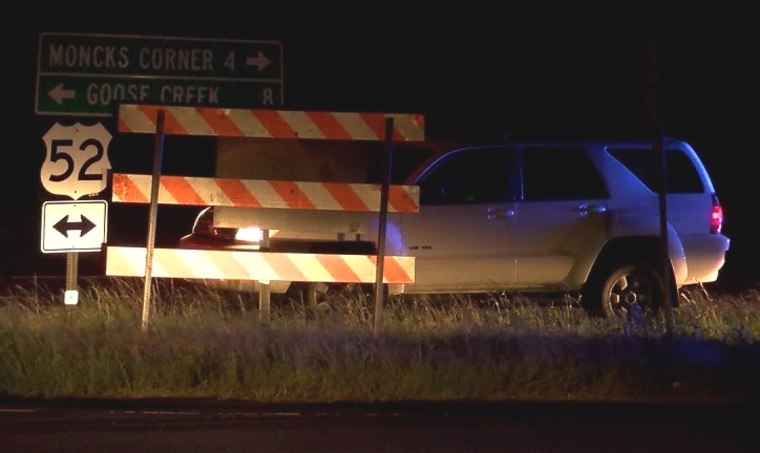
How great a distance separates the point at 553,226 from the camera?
13219 mm

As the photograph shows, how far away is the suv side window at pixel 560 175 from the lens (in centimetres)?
1336

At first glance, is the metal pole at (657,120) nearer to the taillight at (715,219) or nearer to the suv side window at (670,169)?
the suv side window at (670,169)

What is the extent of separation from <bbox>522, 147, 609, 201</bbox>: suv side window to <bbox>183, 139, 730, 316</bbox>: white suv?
1 cm

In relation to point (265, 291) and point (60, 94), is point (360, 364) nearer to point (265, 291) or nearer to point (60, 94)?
point (265, 291)

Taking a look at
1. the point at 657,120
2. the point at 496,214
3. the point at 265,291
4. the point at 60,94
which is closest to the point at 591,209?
the point at 496,214

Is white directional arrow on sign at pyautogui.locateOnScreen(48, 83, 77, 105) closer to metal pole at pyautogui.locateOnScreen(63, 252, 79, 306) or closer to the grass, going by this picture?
metal pole at pyautogui.locateOnScreen(63, 252, 79, 306)

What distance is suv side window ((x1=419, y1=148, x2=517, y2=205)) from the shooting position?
13156mm

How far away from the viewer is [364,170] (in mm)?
11695

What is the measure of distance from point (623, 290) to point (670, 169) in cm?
139

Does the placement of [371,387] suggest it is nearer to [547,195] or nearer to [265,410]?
[265,410]

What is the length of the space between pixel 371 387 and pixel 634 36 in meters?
26.5

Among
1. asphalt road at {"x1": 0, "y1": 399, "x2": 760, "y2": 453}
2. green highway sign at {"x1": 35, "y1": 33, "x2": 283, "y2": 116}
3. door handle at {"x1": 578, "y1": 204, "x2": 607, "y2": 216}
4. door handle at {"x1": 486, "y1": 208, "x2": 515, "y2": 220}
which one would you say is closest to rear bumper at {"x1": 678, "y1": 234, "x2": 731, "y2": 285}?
door handle at {"x1": 578, "y1": 204, "x2": 607, "y2": 216}

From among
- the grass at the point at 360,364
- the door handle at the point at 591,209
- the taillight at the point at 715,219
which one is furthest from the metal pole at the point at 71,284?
the taillight at the point at 715,219

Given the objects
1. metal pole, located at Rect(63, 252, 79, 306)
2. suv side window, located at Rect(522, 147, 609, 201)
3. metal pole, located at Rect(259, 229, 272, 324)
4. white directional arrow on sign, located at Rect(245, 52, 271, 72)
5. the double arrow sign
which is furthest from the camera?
suv side window, located at Rect(522, 147, 609, 201)
